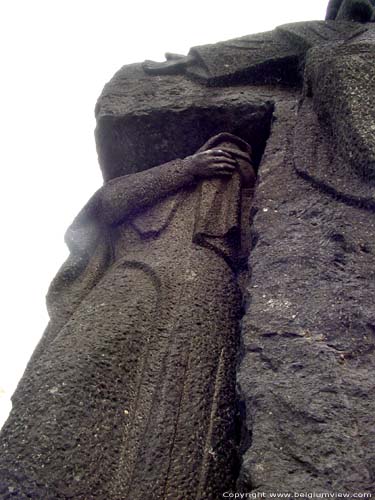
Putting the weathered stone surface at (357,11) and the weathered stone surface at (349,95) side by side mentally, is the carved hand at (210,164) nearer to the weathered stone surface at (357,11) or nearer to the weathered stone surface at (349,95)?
the weathered stone surface at (349,95)

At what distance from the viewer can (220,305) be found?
7.35 feet

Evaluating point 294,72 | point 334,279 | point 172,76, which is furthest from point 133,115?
point 334,279

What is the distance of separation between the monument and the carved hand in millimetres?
11

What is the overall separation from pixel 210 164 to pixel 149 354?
1184mm

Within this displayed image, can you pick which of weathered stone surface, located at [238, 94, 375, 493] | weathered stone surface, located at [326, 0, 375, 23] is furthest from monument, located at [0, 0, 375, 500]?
weathered stone surface, located at [326, 0, 375, 23]

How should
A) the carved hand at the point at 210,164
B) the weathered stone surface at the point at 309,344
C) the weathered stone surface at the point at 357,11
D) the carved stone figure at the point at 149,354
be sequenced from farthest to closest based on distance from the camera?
the weathered stone surface at the point at 357,11 → the carved hand at the point at 210,164 → the carved stone figure at the point at 149,354 → the weathered stone surface at the point at 309,344

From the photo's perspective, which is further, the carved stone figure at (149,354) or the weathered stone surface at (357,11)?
the weathered stone surface at (357,11)

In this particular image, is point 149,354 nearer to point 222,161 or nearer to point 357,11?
point 222,161

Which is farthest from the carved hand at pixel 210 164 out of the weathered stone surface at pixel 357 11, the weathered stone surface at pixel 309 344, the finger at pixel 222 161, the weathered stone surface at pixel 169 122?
the weathered stone surface at pixel 357 11

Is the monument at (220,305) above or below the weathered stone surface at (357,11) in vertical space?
below

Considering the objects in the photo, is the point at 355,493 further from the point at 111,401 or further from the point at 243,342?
the point at 111,401

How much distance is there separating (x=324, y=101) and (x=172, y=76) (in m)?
1.24

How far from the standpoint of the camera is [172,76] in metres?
3.55

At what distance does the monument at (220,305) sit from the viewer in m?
1.52
